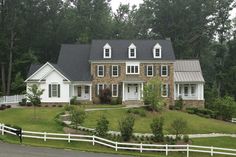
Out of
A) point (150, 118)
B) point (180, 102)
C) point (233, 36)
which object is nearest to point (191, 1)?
point (233, 36)

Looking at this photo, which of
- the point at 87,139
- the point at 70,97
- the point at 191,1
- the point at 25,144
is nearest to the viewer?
the point at 25,144

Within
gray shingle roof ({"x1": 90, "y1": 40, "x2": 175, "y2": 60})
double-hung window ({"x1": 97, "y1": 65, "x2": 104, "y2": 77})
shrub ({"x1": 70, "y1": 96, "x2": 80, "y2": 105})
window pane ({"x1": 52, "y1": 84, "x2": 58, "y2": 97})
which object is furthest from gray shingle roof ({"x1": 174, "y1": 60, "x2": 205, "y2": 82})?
window pane ({"x1": 52, "y1": 84, "x2": 58, "y2": 97})

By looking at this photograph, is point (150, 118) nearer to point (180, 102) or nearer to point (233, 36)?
point (180, 102)

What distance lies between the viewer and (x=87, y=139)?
37188 mm

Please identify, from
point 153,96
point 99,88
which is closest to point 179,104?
point 153,96

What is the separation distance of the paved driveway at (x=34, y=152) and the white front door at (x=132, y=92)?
30618mm

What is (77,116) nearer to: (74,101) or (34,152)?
(34,152)

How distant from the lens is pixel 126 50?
64625mm

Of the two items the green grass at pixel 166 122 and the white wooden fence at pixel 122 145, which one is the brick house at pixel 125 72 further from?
the white wooden fence at pixel 122 145

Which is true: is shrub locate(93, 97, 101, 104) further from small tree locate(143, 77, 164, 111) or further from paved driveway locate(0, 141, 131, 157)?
paved driveway locate(0, 141, 131, 157)

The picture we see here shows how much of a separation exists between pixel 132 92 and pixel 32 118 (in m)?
19.5

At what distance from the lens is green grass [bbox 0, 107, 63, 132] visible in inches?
1633

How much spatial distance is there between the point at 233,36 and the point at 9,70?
41.5 metres

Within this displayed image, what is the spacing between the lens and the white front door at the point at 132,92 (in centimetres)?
6322
